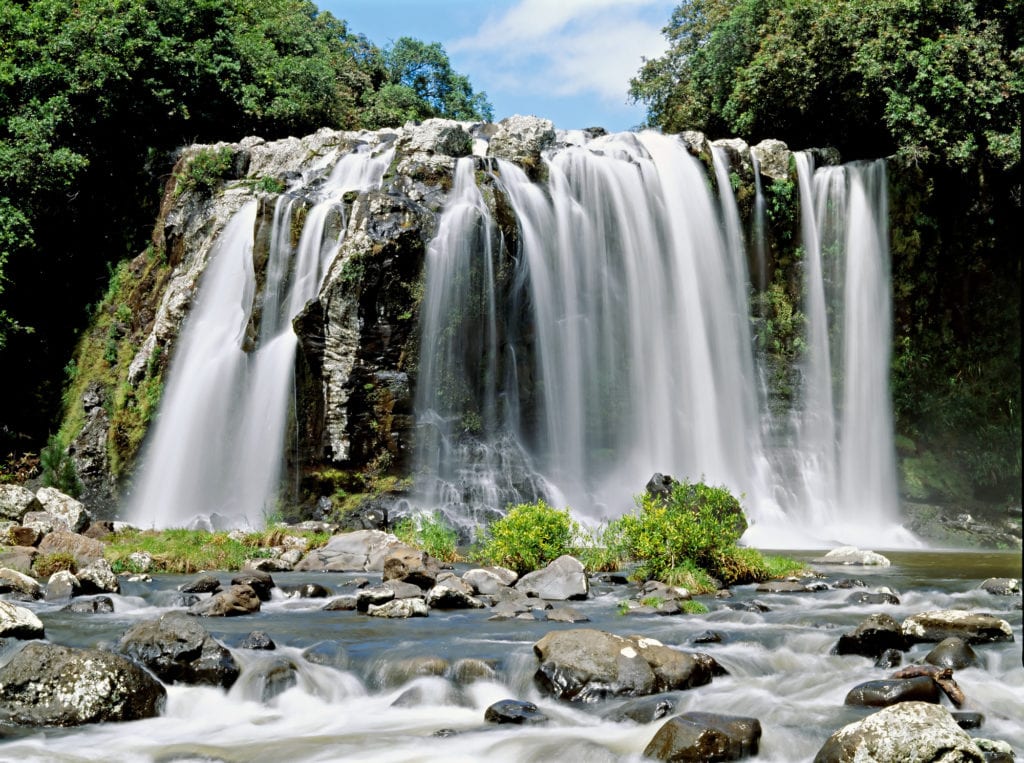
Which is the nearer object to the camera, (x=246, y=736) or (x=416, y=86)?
(x=246, y=736)

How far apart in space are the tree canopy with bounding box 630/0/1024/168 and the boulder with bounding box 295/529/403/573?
18.5 m

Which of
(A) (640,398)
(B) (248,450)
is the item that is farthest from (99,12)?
(A) (640,398)

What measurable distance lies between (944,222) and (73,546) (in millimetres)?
23563

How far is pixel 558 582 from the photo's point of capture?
12.7 m

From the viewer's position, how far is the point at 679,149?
26.8 meters

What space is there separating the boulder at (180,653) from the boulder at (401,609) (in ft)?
9.04

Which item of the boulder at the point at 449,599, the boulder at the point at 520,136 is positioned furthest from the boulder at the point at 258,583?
the boulder at the point at 520,136

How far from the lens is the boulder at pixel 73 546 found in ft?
49.0

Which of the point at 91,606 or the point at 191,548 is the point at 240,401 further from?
the point at 91,606

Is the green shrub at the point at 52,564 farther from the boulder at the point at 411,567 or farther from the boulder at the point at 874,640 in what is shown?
the boulder at the point at 874,640

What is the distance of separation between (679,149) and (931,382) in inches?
386

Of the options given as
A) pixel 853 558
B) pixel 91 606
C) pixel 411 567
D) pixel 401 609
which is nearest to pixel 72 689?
pixel 401 609

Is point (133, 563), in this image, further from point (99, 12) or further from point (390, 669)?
point (99, 12)

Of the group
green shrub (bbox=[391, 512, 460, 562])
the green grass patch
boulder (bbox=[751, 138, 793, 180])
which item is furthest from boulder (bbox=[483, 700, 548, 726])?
boulder (bbox=[751, 138, 793, 180])
